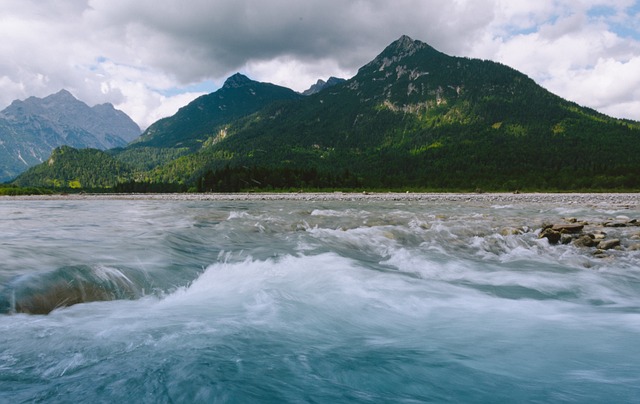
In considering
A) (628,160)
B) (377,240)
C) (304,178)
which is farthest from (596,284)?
(628,160)

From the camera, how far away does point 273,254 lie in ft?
44.2

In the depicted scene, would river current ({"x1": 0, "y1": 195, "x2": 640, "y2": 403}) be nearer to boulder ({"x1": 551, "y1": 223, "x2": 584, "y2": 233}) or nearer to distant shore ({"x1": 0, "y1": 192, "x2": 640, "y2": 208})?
boulder ({"x1": 551, "y1": 223, "x2": 584, "y2": 233})

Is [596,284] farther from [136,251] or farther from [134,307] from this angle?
[136,251]

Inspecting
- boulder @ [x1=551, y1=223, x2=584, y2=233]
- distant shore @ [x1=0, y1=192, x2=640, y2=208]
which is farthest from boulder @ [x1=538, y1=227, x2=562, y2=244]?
distant shore @ [x1=0, y1=192, x2=640, y2=208]

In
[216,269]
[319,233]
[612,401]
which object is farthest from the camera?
[319,233]

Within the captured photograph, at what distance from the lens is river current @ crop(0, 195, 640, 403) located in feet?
15.2

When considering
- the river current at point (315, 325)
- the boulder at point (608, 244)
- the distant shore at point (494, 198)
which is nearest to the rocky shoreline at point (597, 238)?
the boulder at point (608, 244)

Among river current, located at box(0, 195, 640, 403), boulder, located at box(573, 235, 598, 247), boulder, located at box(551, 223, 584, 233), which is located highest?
boulder, located at box(551, 223, 584, 233)

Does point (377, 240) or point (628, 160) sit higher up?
point (628, 160)

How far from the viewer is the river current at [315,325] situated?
4625 mm

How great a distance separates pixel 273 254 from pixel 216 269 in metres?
2.56

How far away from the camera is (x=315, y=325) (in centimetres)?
707

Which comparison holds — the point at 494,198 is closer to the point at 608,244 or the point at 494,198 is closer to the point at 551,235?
the point at 551,235

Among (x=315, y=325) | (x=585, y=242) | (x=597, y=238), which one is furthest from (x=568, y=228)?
(x=315, y=325)
